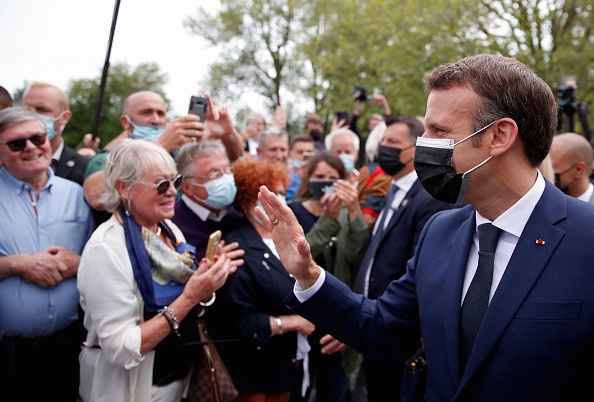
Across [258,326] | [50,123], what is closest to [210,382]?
[258,326]

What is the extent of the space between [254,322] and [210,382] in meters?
0.46

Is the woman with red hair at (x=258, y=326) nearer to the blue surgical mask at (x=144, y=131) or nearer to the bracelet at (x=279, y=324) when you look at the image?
the bracelet at (x=279, y=324)

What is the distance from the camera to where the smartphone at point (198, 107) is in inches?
155

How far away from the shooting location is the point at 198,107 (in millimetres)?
3959

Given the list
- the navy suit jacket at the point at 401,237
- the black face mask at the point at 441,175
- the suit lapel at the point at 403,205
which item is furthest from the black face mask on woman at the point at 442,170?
the suit lapel at the point at 403,205

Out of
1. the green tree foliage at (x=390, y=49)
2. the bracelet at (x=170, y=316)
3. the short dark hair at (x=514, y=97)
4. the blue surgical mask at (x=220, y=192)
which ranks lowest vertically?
the bracelet at (x=170, y=316)

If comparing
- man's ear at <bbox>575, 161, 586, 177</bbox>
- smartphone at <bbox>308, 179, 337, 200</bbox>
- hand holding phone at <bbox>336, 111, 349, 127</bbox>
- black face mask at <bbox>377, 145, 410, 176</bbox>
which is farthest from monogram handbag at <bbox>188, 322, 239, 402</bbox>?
hand holding phone at <bbox>336, 111, 349, 127</bbox>

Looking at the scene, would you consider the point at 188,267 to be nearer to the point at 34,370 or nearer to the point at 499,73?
the point at 34,370

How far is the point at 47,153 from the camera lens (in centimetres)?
333

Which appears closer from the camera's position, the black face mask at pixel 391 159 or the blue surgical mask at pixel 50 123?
the black face mask at pixel 391 159

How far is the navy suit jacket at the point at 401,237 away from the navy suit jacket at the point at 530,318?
161cm

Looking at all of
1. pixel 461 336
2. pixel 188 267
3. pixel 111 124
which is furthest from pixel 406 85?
pixel 111 124

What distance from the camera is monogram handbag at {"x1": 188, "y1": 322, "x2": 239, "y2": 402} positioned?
121 inches

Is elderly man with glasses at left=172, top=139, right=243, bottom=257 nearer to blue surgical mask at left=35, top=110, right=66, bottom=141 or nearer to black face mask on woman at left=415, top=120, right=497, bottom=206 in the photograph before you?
blue surgical mask at left=35, top=110, right=66, bottom=141
